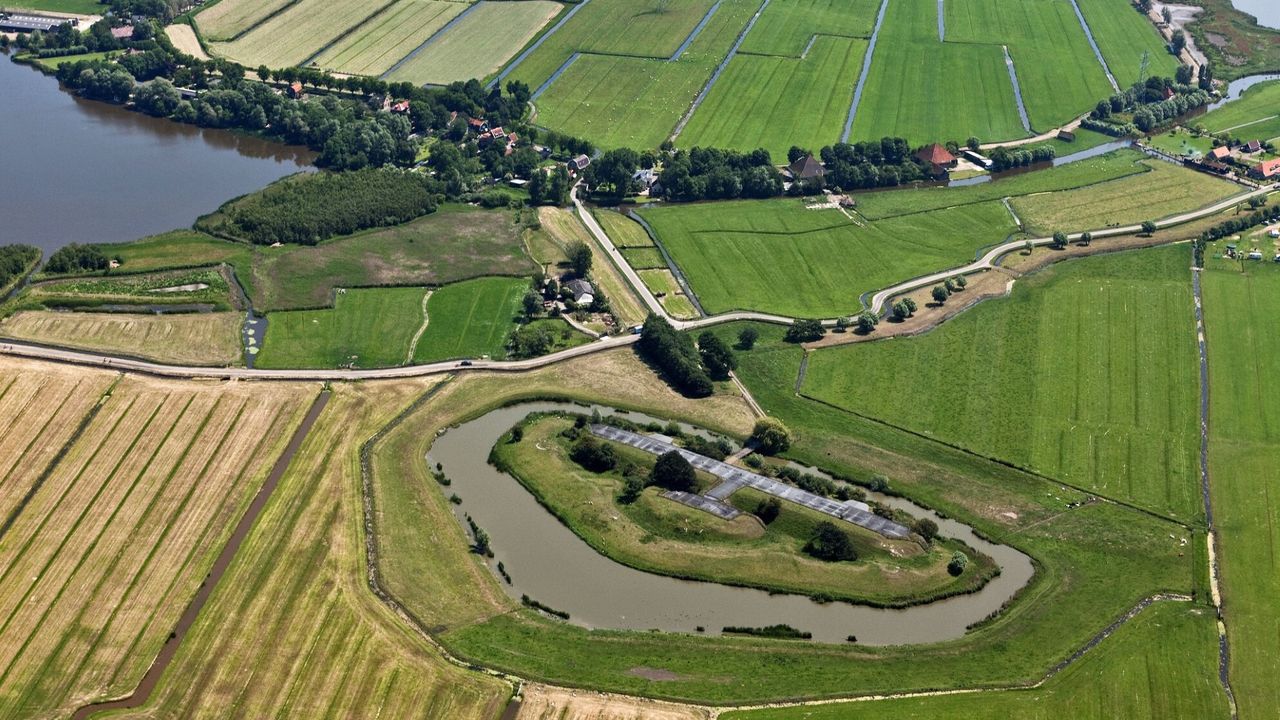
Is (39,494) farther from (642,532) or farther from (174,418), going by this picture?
(642,532)

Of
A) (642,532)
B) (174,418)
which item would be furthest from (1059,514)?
(174,418)

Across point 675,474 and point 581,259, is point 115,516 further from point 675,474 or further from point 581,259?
point 581,259

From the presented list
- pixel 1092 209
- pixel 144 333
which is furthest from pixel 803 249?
pixel 144 333

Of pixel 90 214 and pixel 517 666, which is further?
pixel 90 214

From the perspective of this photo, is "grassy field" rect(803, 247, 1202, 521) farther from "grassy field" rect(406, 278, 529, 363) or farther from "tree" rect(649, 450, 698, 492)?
"grassy field" rect(406, 278, 529, 363)

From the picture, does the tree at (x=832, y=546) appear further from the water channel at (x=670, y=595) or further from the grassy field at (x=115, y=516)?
the grassy field at (x=115, y=516)

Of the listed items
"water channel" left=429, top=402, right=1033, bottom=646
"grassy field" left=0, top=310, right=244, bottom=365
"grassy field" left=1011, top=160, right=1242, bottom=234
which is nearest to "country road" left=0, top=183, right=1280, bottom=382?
"grassy field" left=0, top=310, right=244, bottom=365
